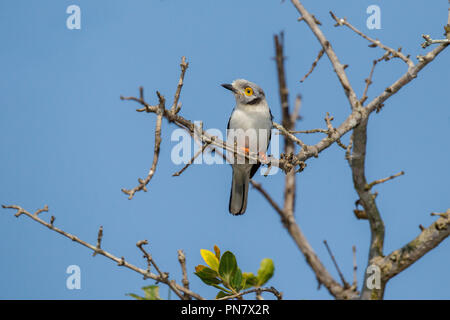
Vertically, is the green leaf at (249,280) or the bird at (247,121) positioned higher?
the bird at (247,121)

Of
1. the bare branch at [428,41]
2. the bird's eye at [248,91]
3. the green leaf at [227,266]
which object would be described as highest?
the bird's eye at [248,91]

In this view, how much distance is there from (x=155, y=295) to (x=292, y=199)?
3.25 m

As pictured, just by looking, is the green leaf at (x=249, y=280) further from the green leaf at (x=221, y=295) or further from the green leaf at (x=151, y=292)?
the green leaf at (x=151, y=292)

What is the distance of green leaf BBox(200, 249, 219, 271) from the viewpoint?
18.0 ft

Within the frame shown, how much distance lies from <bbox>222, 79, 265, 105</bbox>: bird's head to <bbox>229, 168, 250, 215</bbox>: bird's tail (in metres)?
1.04

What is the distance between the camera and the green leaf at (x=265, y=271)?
5992mm

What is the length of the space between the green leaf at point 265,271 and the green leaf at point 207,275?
67 cm

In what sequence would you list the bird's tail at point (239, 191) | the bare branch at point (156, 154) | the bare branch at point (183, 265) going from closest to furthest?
1. the bare branch at point (156, 154)
2. the bare branch at point (183, 265)
3. the bird's tail at point (239, 191)

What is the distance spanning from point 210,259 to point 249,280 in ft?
2.03

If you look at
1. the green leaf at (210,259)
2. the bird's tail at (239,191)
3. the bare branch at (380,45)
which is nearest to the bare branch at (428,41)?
the bare branch at (380,45)

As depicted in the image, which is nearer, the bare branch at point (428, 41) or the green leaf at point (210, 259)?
the bare branch at point (428, 41)

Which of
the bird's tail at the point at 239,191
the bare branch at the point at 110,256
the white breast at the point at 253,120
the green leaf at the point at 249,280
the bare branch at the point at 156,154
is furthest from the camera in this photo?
the bird's tail at the point at 239,191

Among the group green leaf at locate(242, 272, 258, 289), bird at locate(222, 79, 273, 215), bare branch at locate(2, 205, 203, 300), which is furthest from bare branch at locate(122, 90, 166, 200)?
bird at locate(222, 79, 273, 215)
